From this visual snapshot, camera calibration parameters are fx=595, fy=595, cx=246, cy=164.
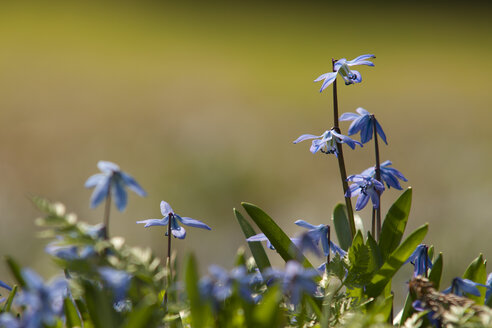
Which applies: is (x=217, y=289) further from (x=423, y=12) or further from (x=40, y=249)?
(x=423, y=12)

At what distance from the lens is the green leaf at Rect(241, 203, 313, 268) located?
116 cm

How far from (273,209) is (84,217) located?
1946mm

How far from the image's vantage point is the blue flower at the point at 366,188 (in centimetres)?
121

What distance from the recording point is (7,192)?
5.77 metres

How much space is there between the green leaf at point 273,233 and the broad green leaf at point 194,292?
373 millimetres

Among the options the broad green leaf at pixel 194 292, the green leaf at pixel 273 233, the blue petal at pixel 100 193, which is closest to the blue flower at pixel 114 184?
the blue petal at pixel 100 193

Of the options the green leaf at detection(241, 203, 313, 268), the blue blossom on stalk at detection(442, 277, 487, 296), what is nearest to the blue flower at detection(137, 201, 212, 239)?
the green leaf at detection(241, 203, 313, 268)

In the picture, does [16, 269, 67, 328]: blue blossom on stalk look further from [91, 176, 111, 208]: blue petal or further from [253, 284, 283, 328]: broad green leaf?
[253, 284, 283, 328]: broad green leaf

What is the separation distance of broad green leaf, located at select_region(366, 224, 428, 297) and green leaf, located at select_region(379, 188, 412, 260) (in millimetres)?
113

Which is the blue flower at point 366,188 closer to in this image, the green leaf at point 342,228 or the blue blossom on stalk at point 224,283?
the green leaf at point 342,228

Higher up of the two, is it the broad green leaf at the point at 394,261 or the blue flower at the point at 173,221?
the blue flower at the point at 173,221

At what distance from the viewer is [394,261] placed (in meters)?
1.09

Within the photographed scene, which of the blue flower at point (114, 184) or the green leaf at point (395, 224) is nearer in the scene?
the blue flower at point (114, 184)

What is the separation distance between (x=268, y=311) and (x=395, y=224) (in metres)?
0.51
